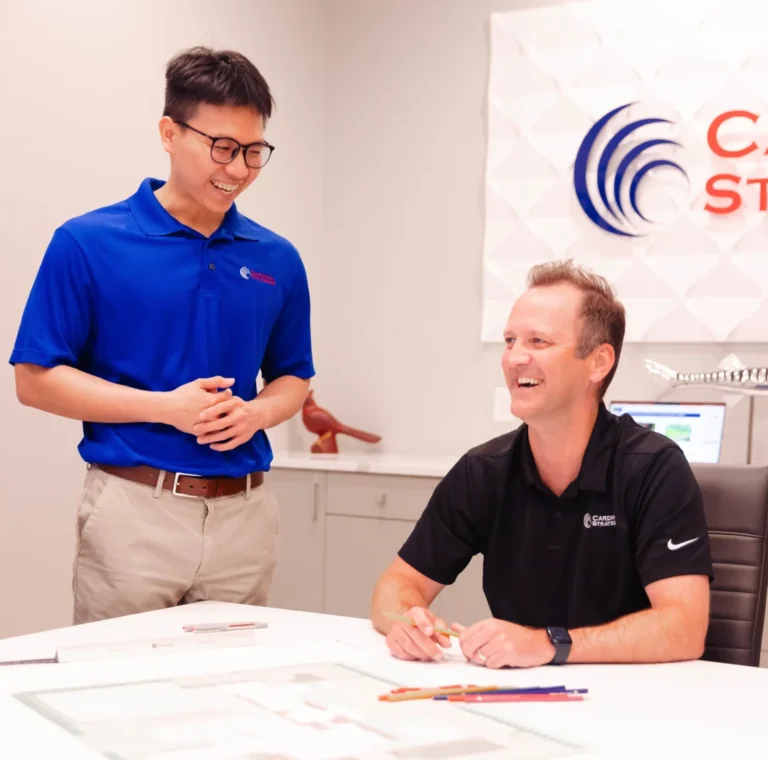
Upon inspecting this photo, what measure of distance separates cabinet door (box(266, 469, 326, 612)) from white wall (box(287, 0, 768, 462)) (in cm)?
65

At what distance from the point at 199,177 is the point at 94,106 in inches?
66.6

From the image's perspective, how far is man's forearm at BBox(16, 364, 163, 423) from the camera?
194cm

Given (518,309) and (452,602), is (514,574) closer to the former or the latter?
(518,309)

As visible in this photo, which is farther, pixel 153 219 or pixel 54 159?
pixel 54 159

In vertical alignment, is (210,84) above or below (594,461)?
above

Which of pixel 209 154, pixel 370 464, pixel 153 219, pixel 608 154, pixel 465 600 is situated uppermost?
pixel 608 154

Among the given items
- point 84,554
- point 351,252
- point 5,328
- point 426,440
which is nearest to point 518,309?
point 84,554

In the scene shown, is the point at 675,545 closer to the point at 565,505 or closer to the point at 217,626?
the point at 565,505

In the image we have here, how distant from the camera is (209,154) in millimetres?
2029

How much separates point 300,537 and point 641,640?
2.54 m

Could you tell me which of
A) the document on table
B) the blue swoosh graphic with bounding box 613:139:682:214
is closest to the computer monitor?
the blue swoosh graphic with bounding box 613:139:682:214

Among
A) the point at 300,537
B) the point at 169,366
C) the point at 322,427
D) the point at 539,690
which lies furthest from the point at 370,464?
the point at 539,690

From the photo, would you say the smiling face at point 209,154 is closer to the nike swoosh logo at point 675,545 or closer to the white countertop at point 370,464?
the nike swoosh logo at point 675,545

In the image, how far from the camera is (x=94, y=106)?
11.6 ft
